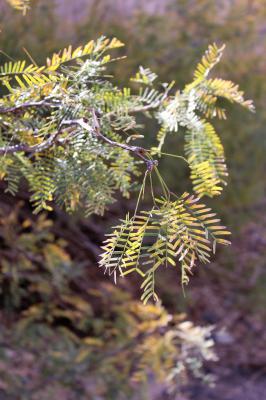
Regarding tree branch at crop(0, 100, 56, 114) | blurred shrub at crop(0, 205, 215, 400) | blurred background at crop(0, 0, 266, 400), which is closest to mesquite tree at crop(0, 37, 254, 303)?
tree branch at crop(0, 100, 56, 114)

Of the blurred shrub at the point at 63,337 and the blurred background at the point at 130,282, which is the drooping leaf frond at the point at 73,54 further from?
the blurred shrub at the point at 63,337

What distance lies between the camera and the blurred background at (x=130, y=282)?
5.38 feet

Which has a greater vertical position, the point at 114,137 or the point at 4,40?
the point at 4,40

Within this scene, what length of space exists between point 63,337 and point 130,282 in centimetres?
38

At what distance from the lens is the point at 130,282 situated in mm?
2014

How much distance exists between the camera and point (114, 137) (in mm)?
673

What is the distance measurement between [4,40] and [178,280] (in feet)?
3.13

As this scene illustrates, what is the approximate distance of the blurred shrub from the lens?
162 centimetres

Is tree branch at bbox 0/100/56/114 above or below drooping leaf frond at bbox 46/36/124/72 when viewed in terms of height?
below

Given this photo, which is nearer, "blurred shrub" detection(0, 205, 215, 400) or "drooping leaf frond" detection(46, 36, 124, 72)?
"drooping leaf frond" detection(46, 36, 124, 72)

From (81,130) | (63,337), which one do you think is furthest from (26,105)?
(63,337)

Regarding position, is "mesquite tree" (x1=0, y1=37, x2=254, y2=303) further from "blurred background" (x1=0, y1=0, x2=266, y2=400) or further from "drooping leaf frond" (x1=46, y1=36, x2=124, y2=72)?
"blurred background" (x1=0, y1=0, x2=266, y2=400)

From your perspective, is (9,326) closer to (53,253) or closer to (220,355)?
(53,253)

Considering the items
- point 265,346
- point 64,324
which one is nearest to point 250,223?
point 265,346
